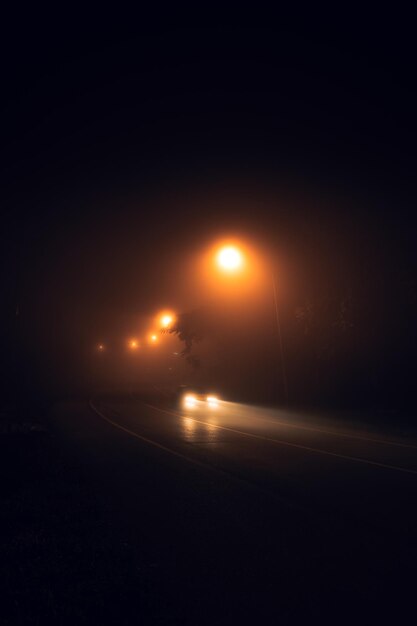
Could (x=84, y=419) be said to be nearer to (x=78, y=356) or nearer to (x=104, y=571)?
(x=104, y=571)

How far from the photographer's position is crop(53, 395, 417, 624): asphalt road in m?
4.20

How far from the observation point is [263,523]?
6.33 m

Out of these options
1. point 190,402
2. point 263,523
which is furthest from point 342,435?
point 190,402

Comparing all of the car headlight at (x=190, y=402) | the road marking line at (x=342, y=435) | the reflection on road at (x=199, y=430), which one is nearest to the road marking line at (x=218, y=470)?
the reflection on road at (x=199, y=430)

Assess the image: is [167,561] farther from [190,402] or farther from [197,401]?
[197,401]

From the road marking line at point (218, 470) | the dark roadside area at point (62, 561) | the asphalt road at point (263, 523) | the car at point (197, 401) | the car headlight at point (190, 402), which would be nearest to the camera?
the dark roadside area at point (62, 561)

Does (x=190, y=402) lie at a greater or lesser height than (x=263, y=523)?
greater

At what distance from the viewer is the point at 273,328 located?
3228 centimetres

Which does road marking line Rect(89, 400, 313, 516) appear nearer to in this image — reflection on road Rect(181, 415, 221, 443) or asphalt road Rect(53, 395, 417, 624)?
asphalt road Rect(53, 395, 417, 624)

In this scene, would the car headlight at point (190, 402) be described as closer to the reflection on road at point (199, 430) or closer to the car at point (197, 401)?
the car at point (197, 401)

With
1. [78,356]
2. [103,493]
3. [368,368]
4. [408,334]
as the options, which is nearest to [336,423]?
[408,334]

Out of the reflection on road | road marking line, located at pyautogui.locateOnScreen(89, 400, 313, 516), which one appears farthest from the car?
road marking line, located at pyautogui.locateOnScreen(89, 400, 313, 516)

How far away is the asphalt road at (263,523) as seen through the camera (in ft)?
13.8

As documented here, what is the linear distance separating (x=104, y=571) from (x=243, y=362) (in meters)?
32.2
